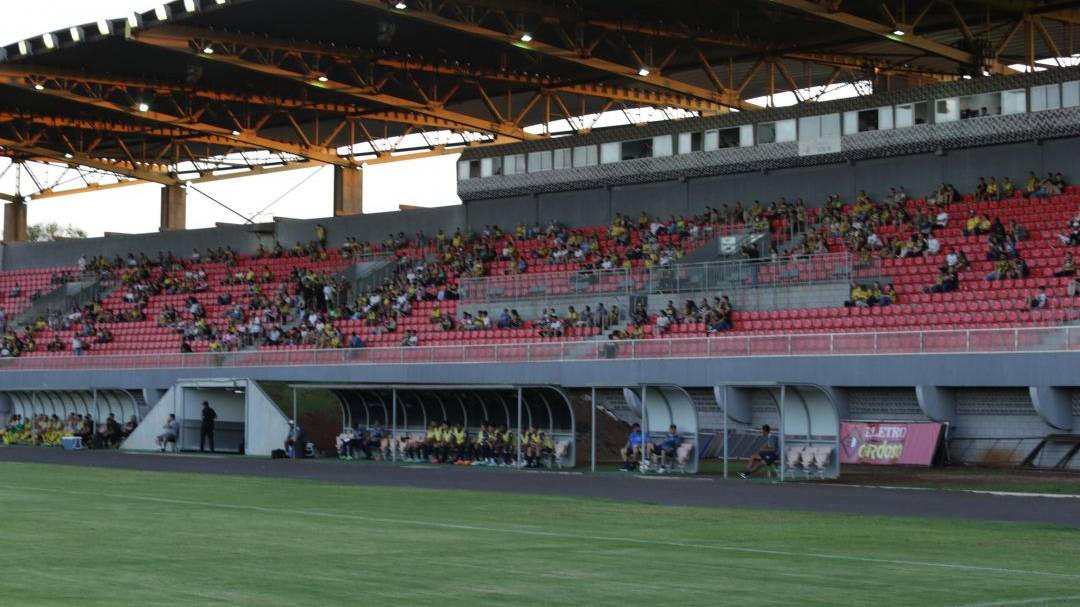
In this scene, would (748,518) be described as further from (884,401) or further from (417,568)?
(884,401)

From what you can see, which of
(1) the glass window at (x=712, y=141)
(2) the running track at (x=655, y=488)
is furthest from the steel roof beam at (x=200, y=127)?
(2) the running track at (x=655, y=488)

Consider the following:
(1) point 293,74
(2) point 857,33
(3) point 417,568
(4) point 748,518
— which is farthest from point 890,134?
(3) point 417,568

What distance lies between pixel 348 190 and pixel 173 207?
12553mm

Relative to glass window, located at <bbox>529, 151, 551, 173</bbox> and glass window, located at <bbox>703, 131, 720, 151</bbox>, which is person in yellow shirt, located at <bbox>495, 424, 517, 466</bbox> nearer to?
glass window, located at <bbox>703, 131, 720, 151</bbox>

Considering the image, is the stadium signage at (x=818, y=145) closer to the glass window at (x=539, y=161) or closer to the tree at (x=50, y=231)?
the glass window at (x=539, y=161)

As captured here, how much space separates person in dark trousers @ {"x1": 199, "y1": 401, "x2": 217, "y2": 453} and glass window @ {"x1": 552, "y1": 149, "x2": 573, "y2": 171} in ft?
60.5

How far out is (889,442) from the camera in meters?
37.1

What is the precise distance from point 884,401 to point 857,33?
65.4 ft

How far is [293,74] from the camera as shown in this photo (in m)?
55.6

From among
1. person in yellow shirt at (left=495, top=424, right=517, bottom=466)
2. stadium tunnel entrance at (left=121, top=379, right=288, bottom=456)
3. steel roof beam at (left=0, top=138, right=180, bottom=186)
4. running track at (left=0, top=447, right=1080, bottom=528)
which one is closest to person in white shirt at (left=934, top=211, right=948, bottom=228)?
person in yellow shirt at (left=495, top=424, right=517, bottom=466)

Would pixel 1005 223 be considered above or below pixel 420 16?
below

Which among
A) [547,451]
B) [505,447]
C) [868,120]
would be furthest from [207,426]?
[868,120]

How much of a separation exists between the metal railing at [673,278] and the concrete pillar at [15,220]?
39.4 metres

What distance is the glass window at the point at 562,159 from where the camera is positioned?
59219mm
